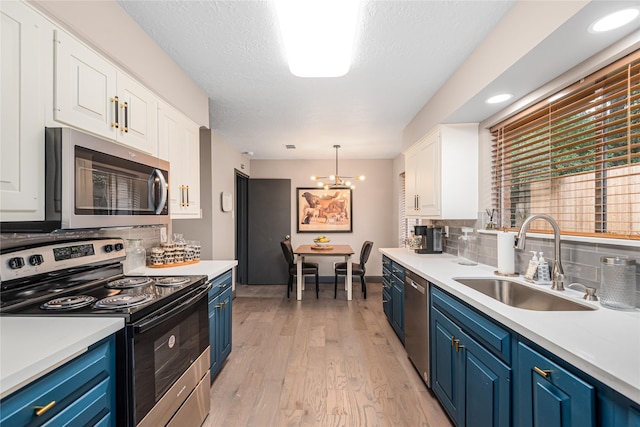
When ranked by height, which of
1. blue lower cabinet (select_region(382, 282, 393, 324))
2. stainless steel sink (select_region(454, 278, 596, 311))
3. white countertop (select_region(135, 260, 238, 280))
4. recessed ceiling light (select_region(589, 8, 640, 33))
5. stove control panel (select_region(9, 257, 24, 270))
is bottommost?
blue lower cabinet (select_region(382, 282, 393, 324))

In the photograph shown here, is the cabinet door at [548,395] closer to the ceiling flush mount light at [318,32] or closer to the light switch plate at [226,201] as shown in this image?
the ceiling flush mount light at [318,32]

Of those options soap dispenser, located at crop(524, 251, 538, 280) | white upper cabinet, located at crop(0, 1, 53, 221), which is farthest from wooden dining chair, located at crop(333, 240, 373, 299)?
white upper cabinet, located at crop(0, 1, 53, 221)

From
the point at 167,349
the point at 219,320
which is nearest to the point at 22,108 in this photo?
the point at 167,349

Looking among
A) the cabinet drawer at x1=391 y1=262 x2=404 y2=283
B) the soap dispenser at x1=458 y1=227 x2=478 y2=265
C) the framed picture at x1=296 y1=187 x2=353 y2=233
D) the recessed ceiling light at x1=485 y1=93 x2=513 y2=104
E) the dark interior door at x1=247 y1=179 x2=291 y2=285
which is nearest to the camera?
the recessed ceiling light at x1=485 y1=93 x2=513 y2=104

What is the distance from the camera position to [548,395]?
101 centimetres

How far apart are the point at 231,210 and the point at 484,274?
12.0ft

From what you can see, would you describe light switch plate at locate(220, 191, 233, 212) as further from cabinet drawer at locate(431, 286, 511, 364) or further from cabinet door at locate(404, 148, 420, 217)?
cabinet drawer at locate(431, 286, 511, 364)

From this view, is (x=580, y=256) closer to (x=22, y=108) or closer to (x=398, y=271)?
(x=398, y=271)

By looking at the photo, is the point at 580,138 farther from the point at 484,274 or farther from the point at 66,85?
the point at 66,85

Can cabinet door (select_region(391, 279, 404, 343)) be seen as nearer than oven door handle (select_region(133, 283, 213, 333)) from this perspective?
No

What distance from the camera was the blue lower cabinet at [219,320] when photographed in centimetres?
224

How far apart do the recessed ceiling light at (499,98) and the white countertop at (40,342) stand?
2636 millimetres

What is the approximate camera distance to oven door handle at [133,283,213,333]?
1244 millimetres

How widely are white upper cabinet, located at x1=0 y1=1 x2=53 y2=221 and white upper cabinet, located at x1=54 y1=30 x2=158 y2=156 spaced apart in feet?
0.23
